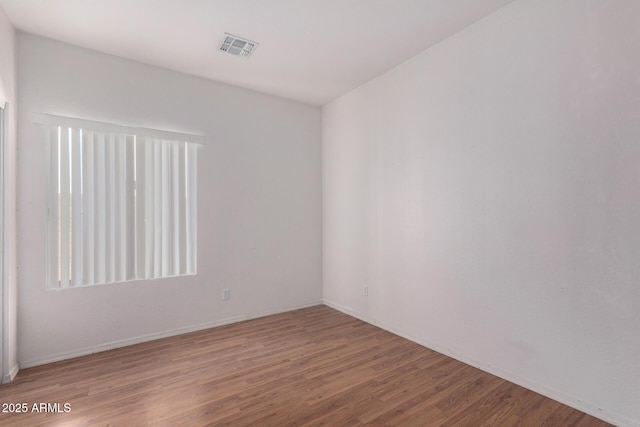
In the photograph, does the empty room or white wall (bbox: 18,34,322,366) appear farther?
white wall (bbox: 18,34,322,366)

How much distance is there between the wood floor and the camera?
1.92 m

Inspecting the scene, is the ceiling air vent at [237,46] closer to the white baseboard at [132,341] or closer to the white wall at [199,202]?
the white wall at [199,202]

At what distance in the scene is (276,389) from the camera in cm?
223

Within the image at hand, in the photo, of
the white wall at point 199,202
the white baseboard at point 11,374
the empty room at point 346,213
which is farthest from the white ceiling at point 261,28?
the white baseboard at point 11,374

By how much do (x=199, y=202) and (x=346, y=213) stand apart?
1827mm

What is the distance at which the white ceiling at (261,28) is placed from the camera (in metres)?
2.28

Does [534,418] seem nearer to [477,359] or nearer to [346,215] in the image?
[477,359]

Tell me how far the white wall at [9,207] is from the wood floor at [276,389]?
25 centimetres

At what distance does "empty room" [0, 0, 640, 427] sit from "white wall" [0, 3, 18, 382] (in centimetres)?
3

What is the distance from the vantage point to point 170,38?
105 inches

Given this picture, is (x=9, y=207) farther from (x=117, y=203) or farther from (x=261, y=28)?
(x=261, y=28)

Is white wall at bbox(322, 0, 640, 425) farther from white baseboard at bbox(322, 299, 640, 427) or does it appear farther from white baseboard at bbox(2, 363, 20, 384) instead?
white baseboard at bbox(2, 363, 20, 384)

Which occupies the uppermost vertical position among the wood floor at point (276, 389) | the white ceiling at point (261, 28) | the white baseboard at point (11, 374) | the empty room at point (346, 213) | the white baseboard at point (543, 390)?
the white ceiling at point (261, 28)

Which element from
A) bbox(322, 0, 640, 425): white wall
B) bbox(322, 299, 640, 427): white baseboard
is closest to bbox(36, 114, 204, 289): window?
bbox(322, 0, 640, 425): white wall
